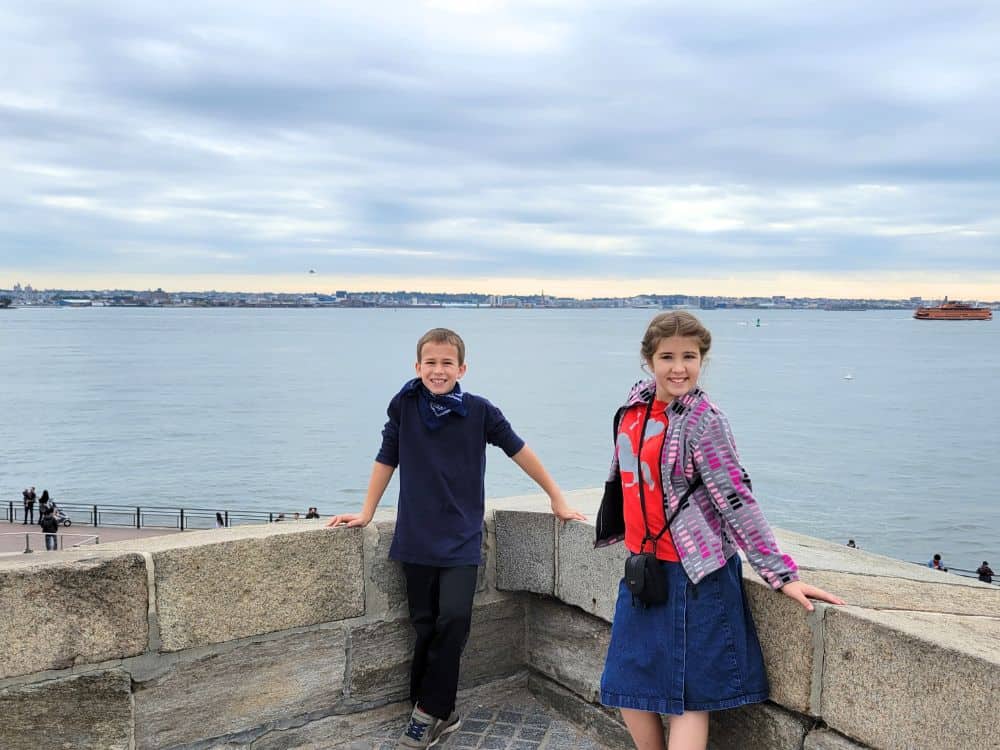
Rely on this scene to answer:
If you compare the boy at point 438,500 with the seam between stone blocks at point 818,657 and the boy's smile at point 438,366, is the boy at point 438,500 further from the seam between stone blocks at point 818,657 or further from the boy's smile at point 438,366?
the seam between stone blocks at point 818,657

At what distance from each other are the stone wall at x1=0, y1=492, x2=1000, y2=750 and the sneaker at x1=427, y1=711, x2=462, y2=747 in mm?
257

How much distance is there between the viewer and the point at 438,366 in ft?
12.0

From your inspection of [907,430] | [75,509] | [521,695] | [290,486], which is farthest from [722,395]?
[521,695]

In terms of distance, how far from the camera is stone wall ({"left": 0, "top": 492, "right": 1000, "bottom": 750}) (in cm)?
263

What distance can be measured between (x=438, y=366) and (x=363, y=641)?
118 cm

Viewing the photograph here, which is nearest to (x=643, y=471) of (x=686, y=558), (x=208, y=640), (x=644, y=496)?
(x=644, y=496)

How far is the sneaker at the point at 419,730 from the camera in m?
3.72

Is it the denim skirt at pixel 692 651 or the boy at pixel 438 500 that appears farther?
the boy at pixel 438 500

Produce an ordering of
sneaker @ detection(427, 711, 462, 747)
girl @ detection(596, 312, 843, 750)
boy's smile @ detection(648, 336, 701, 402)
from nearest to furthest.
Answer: girl @ detection(596, 312, 843, 750)
boy's smile @ detection(648, 336, 701, 402)
sneaker @ detection(427, 711, 462, 747)

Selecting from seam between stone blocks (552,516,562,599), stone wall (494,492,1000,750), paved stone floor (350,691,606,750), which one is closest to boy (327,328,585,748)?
paved stone floor (350,691,606,750)

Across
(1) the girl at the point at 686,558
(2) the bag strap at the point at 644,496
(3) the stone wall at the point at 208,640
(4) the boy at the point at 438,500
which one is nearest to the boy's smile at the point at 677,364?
(1) the girl at the point at 686,558

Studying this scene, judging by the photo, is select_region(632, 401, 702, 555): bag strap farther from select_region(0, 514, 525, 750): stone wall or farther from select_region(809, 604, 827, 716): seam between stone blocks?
select_region(0, 514, 525, 750): stone wall

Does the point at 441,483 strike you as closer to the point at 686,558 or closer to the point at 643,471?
the point at 643,471

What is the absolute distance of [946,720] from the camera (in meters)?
2.43
